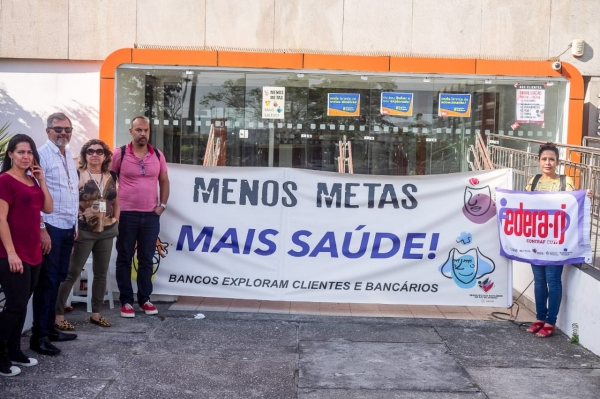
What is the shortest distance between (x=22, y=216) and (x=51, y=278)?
945mm

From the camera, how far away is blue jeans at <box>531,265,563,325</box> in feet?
22.7

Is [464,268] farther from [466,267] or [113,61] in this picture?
[113,61]

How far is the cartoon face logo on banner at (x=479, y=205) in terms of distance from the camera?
7.67m

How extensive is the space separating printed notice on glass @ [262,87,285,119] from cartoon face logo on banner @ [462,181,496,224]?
5.67 m

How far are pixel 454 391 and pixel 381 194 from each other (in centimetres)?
283

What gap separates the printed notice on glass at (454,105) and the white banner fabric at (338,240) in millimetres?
5239

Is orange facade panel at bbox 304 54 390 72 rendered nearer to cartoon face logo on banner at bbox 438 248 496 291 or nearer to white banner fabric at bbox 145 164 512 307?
white banner fabric at bbox 145 164 512 307

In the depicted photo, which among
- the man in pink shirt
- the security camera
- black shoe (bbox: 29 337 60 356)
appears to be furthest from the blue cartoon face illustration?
the security camera

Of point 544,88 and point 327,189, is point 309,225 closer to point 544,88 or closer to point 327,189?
point 327,189

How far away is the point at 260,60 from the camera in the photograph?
12.5 meters

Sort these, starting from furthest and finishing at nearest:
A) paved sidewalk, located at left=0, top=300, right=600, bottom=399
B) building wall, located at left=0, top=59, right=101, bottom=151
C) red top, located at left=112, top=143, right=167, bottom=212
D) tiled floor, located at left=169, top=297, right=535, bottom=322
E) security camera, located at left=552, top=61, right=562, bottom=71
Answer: building wall, located at left=0, top=59, right=101, bottom=151 → security camera, located at left=552, top=61, right=562, bottom=71 → tiled floor, located at left=169, top=297, right=535, bottom=322 → red top, located at left=112, top=143, right=167, bottom=212 → paved sidewalk, located at left=0, top=300, right=600, bottom=399

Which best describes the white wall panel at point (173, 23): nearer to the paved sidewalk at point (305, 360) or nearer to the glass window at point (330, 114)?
the glass window at point (330, 114)

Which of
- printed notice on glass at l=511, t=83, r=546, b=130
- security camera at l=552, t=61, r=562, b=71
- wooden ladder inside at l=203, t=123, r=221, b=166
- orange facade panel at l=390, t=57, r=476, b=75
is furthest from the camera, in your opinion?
printed notice on glass at l=511, t=83, r=546, b=130

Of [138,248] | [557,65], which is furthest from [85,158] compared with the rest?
[557,65]
